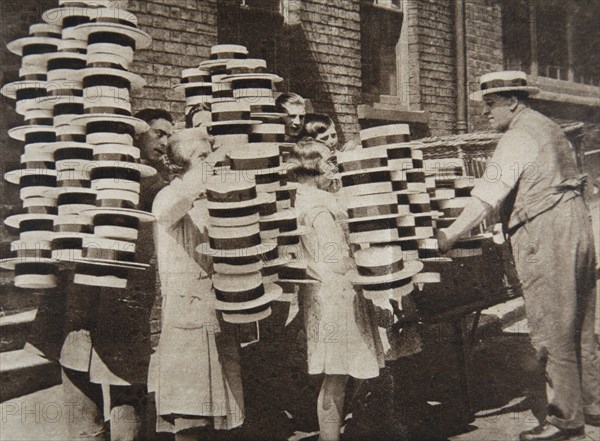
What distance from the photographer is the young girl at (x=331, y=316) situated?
8.79 feet

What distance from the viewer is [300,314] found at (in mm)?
3752

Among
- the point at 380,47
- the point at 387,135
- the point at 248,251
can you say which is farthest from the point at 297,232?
the point at 380,47

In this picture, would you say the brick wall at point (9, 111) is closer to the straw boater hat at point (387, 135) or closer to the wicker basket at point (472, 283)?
the straw boater hat at point (387, 135)

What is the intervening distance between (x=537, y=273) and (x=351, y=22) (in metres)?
3.77

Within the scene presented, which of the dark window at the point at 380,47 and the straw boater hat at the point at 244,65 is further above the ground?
the dark window at the point at 380,47

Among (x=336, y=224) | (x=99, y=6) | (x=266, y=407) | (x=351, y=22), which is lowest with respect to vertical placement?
(x=266, y=407)

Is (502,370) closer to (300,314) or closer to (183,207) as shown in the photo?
(300,314)

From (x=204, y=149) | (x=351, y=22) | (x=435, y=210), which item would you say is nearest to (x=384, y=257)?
(x=435, y=210)

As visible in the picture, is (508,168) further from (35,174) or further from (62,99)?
(35,174)

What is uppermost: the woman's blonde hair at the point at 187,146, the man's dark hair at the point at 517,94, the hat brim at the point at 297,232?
the man's dark hair at the point at 517,94

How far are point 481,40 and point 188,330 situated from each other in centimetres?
399

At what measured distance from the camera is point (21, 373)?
3393 millimetres

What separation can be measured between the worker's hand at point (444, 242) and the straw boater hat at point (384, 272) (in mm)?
252

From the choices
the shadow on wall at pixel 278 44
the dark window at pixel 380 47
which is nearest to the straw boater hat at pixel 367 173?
the shadow on wall at pixel 278 44
